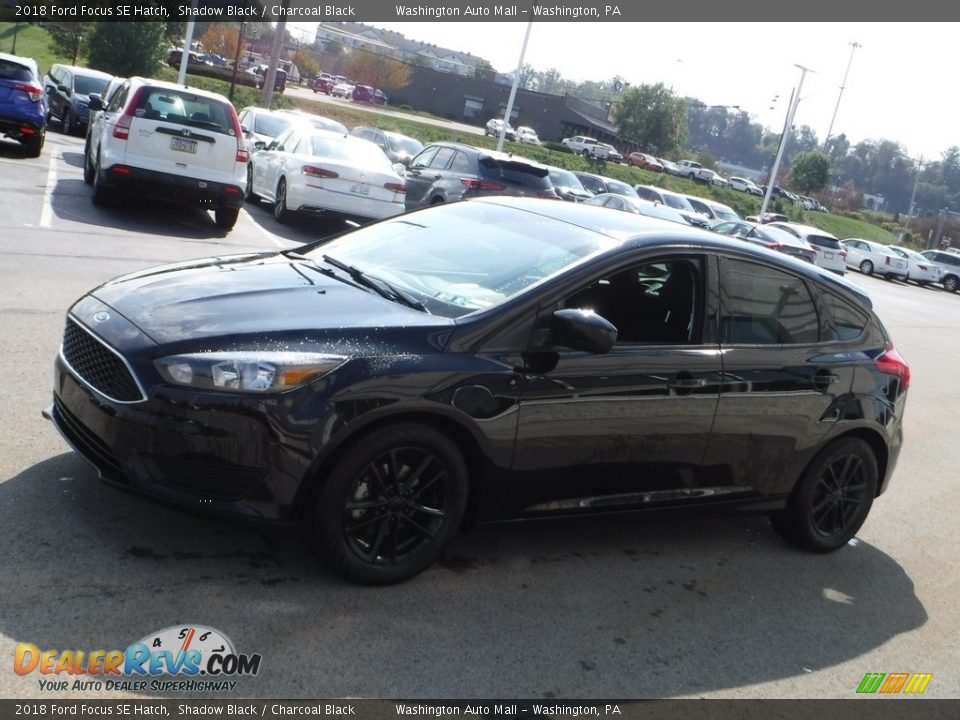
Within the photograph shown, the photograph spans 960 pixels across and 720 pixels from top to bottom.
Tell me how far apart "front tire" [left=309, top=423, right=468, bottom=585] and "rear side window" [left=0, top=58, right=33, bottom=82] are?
16.7 metres

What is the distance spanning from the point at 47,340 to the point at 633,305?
13.7 ft

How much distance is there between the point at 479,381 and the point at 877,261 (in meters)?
39.9

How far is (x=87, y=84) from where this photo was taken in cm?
2775

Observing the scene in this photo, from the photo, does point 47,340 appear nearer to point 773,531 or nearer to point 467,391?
point 467,391

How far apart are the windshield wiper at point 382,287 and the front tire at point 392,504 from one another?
0.64 m

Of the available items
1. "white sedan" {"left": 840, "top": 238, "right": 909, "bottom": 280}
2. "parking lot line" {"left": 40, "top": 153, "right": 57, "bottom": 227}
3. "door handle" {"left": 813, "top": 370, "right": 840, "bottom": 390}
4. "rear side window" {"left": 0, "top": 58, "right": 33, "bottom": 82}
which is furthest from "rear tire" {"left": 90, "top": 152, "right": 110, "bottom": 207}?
"white sedan" {"left": 840, "top": 238, "right": 909, "bottom": 280}

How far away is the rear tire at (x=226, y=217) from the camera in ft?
48.7

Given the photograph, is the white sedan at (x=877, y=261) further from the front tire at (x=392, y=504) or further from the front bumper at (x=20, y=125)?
the front tire at (x=392, y=504)

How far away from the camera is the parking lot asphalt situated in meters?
3.82

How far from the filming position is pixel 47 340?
23.5 ft

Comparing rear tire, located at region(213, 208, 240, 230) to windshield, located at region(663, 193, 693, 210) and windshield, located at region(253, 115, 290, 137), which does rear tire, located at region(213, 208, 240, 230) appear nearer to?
windshield, located at region(253, 115, 290, 137)

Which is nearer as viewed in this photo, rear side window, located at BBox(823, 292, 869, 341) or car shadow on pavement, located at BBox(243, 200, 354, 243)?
rear side window, located at BBox(823, 292, 869, 341)

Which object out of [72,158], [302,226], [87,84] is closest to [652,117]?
[87,84]

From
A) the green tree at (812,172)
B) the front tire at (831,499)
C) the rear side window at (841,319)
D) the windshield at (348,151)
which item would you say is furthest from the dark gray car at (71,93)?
the green tree at (812,172)
